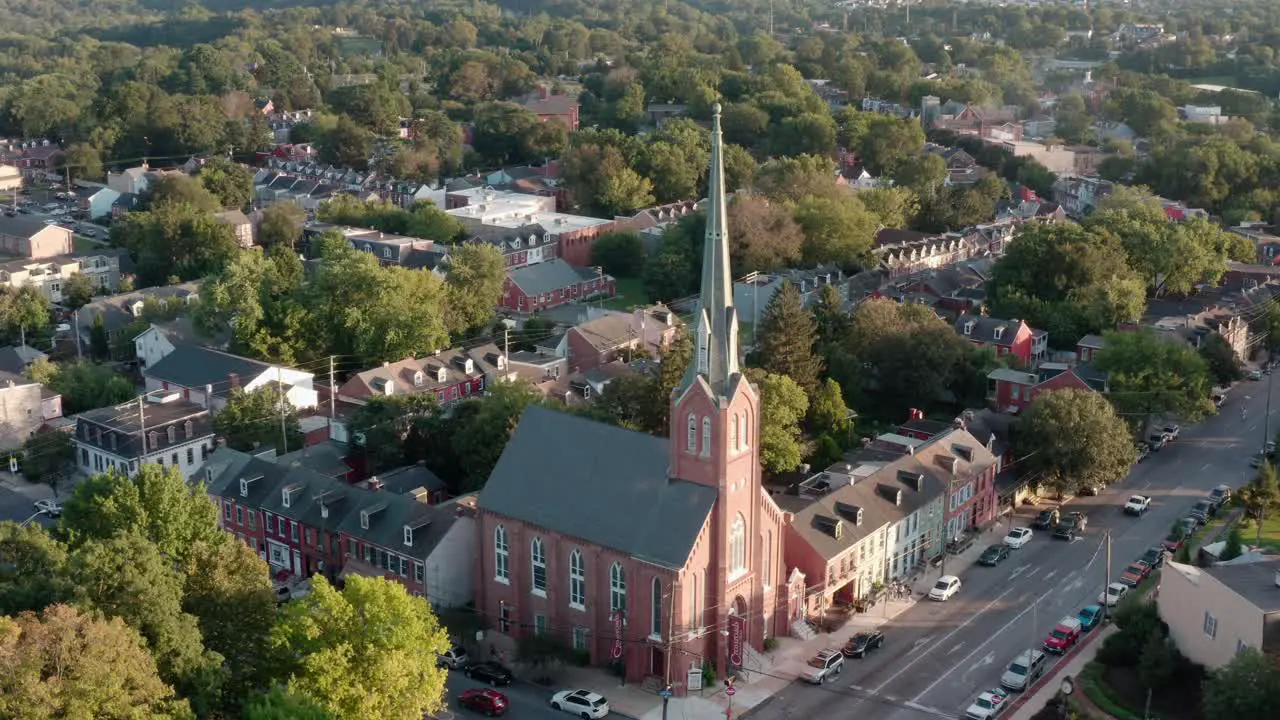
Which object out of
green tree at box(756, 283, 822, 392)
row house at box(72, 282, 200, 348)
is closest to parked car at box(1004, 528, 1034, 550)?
green tree at box(756, 283, 822, 392)

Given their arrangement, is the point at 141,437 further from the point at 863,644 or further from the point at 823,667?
the point at 863,644

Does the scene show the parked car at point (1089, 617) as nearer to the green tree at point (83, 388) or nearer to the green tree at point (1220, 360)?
the green tree at point (1220, 360)

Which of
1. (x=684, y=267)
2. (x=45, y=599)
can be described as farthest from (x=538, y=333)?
(x=45, y=599)

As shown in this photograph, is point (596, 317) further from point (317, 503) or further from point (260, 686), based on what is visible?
point (260, 686)

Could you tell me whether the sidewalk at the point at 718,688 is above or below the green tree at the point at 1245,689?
below

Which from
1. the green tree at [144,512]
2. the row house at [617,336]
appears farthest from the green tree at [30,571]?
the row house at [617,336]

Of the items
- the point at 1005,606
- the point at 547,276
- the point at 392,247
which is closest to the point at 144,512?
the point at 1005,606
